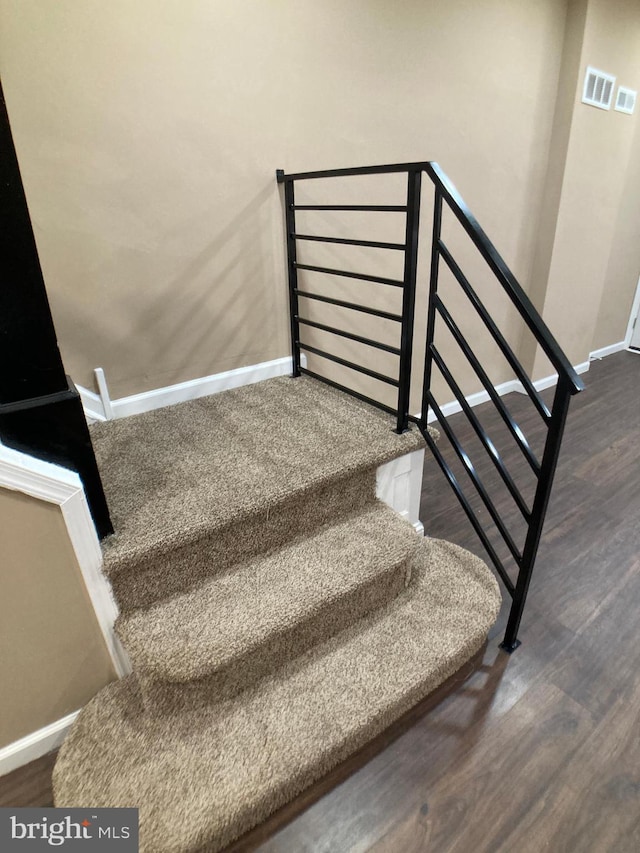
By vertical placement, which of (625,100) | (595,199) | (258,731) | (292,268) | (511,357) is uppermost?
(625,100)

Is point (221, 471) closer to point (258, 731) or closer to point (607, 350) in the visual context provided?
point (258, 731)

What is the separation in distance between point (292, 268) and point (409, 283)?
27.9 inches

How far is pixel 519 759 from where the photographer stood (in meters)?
1.23

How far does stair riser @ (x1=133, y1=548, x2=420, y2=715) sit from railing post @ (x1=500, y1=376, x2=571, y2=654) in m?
0.33

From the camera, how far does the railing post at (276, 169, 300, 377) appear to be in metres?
1.95

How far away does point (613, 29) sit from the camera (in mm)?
2807

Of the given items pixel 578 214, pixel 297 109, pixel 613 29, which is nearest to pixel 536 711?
pixel 297 109

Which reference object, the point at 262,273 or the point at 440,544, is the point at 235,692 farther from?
the point at 262,273

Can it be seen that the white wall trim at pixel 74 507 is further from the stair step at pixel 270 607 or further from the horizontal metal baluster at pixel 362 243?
the horizontal metal baluster at pixel 362 243

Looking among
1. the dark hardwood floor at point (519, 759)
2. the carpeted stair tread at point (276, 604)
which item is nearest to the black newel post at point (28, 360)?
the carpeted stair tread at point (276, 604)

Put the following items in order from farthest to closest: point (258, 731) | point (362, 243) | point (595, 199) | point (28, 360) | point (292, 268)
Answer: point (595, 199), point (292, 268), point (362, 243), point (258, 731), point (28, 360)

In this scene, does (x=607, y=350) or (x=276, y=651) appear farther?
(x=607, y=350)

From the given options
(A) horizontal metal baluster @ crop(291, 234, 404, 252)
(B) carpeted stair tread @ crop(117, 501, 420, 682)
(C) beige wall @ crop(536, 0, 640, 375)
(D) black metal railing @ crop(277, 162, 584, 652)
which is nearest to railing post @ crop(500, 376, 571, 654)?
(D) black metal railing @ crop(277, 162, 584, 652)

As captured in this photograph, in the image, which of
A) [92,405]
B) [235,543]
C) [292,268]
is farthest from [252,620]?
[292,268]
